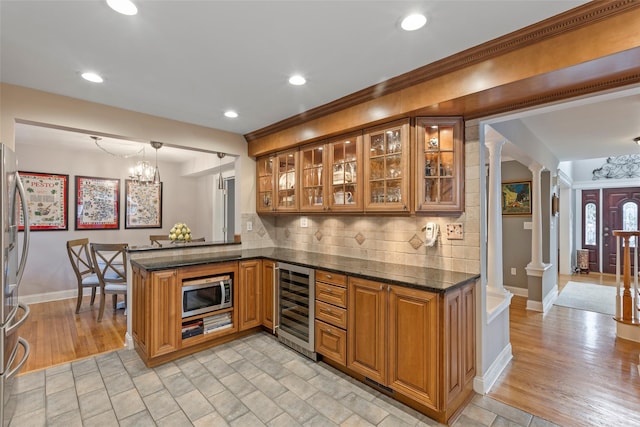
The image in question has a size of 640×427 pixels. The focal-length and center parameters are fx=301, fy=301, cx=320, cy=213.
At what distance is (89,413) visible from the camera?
6.89ft

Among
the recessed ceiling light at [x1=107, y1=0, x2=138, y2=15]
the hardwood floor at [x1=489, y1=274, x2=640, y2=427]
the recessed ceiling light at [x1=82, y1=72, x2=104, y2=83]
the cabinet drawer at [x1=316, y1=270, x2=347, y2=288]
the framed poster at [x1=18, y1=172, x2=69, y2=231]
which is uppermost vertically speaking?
the recessed ceiling light at [x1=107, y1=0, x2=138, y2=15]

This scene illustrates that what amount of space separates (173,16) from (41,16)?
0.73 metres

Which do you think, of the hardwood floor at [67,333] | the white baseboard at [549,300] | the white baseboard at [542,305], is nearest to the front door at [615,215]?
the white baseboard at [549,300]

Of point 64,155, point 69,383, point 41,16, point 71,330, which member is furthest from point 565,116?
point 64,155

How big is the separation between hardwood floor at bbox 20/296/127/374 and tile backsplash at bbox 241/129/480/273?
1.82 meters

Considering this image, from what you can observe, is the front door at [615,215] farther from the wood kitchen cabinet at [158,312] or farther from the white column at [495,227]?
the wood kitchen cabinet at [158,312]

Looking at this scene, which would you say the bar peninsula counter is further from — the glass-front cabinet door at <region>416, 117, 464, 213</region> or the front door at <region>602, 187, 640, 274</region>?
the front door at <region>602, 187, 640, 274</region>

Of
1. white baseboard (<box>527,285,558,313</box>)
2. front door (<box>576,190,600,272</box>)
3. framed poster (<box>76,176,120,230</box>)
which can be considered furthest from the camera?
front door (<box>576,190,600,272</box>)

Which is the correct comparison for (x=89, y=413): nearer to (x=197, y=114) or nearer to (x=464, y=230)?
(x=197, y=114)

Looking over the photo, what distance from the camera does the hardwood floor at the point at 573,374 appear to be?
2.15 meters

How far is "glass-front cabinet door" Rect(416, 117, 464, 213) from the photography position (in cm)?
244

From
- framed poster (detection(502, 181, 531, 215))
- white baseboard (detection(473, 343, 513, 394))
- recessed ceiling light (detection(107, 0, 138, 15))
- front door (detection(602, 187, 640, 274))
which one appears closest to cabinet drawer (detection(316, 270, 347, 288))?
white baseboard (detection(473, 343, 513, 394))

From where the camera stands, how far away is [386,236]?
308cm

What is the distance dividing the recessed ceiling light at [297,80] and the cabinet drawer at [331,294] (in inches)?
68.3
